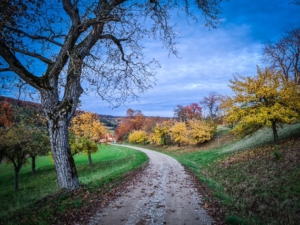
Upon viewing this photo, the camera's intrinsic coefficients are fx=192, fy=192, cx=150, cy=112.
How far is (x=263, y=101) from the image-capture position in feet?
55.7

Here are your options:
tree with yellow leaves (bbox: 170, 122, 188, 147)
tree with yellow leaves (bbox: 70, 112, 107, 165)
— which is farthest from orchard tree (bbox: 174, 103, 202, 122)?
tree with yellow leaves (bbox: 70, 112, 107, 165)

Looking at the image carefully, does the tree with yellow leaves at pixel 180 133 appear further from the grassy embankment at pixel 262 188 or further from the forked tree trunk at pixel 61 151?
the forked tree trunk at pixel 61 151

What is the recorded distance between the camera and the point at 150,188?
930cm

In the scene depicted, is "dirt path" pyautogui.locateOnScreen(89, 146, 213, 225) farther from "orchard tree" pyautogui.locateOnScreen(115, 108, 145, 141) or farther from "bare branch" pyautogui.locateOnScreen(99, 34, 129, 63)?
"orchard tree" pyautogui.locateOnScreen(115, 108, 145, 141)

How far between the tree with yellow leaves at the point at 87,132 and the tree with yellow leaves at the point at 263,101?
1634 centimetres

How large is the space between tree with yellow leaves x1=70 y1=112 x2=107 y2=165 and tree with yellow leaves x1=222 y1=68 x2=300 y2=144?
643 inches

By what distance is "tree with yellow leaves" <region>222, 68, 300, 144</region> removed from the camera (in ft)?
50.3

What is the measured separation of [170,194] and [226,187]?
481cm

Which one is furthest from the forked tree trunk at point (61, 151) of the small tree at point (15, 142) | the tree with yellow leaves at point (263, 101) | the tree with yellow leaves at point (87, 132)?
the tree with yellow leaves at point (87, 132)

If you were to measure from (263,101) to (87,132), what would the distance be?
2022 cm

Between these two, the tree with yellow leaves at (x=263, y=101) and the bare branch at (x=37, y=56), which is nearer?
the bare branch at (x=37, y=56)

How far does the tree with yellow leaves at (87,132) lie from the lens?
23.6 meters

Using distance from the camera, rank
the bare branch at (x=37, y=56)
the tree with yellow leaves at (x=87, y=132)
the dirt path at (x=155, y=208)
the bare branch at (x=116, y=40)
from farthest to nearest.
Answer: the tree with yellow leaves at (x=87, y=132) → the bare branch at (x=116, y=40) → the bare branch at (x=37, y=56) → the dirt path at (x=155, y=208)

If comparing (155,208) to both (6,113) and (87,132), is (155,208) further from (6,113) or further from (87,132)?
(87,132)
